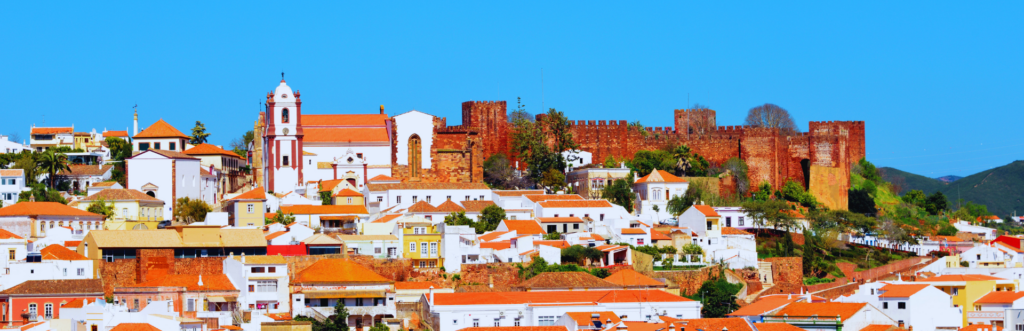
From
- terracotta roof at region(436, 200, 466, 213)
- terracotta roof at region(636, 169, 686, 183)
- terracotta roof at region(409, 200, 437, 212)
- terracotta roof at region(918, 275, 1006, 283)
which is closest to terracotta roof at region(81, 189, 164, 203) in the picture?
terracotta roof at region(409, 200, 437, 212)

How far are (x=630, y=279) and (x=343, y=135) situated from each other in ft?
73.8

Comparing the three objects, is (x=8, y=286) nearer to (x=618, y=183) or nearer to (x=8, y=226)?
(x=8, y=226)

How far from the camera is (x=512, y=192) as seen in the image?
54.6 meters

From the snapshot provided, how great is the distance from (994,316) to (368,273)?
17746 mm

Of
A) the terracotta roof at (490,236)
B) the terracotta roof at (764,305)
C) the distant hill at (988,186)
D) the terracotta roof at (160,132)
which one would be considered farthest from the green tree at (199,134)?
the distant hill at (988,186)

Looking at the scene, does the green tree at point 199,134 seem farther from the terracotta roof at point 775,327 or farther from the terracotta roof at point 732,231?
the terracotta roof at point 775,327

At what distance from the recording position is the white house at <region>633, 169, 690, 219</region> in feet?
183

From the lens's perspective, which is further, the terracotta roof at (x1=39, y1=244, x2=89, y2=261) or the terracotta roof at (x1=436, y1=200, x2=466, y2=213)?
the terracotta roof at (x1=436, y1=200, x2=466, y2=213)

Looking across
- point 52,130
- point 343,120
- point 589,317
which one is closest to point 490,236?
point 589,317

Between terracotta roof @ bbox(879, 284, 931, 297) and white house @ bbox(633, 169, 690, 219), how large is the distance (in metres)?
16.7

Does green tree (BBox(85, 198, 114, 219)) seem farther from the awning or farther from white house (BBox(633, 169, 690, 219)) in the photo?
white house (BBox(633, 169, 690, 219))

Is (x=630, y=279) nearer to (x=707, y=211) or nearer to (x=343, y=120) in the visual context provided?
(x=707, y=211)

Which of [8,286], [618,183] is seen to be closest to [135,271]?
[8,286]

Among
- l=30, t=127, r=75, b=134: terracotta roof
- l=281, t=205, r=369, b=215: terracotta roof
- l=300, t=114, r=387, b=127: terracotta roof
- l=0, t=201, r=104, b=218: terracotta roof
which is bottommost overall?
l=281, t=205, r=369, b=215: terracotta roof
